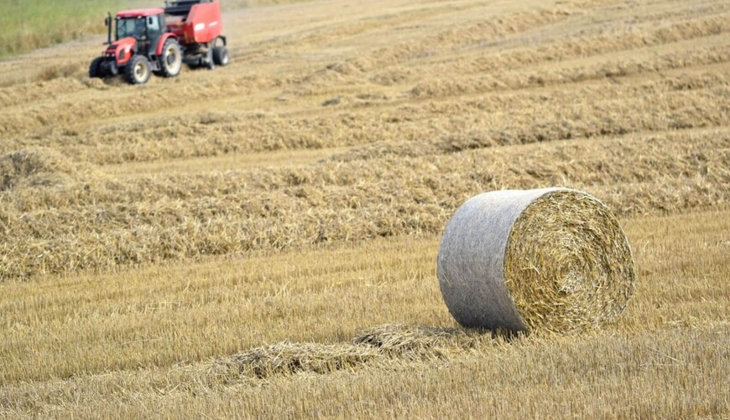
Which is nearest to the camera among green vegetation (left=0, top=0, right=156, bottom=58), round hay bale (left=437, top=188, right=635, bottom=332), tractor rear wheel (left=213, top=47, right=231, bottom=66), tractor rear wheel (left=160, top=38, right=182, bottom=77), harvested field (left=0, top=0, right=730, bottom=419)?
harvested field (left=0, top=0, right=730, bottom=419)

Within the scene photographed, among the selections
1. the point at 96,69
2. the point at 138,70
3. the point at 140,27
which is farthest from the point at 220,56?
the point at 96,69

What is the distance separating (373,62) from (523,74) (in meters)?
6.13

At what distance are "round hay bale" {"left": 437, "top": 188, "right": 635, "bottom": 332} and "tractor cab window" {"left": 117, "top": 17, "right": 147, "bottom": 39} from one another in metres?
20.1

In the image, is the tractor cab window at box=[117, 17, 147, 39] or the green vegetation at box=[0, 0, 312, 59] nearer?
the tractor cab window at box=[117, 17, 147, 39]

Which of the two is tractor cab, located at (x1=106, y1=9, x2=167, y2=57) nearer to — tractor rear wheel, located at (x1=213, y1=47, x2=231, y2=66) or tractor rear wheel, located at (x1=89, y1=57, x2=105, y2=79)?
tractor rear wheel, located at (x1=89, y1=57, x2=105, y2=79)

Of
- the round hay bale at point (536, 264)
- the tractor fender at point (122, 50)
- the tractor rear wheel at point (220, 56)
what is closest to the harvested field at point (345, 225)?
the round hay bale at point (536, 264)

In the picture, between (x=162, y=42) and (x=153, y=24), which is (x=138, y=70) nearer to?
(x=162, y=42)

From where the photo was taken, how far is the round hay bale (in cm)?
727

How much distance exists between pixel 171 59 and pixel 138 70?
1482 millimetres

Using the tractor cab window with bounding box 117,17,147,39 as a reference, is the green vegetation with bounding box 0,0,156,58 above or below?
below

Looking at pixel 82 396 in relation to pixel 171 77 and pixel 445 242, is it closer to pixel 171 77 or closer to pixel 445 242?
pixel 445 242

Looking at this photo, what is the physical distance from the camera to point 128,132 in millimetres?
19891

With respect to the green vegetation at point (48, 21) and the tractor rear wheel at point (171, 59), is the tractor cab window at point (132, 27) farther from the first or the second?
the green vegetation at point (48, 21)

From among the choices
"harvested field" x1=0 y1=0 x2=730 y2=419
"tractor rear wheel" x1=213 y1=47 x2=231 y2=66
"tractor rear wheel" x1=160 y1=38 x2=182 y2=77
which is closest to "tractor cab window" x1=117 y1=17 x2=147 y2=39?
"tractor rear wheel" x1=160 y1=38 x2=182 y2=77
